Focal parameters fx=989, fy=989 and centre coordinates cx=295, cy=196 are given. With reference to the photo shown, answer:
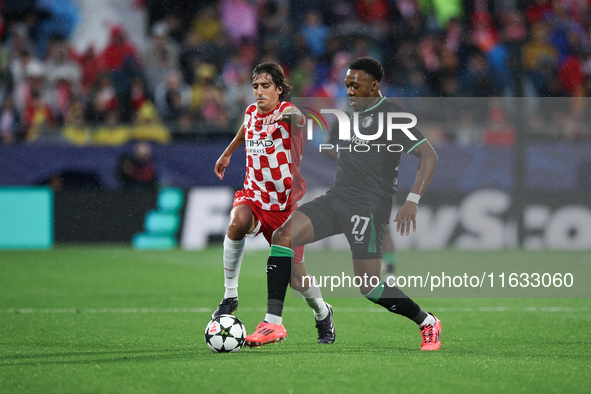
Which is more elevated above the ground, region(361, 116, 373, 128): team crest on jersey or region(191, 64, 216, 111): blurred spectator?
region(191, 64, 216, 111): blurred spectator

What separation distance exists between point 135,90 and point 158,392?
38.0ft

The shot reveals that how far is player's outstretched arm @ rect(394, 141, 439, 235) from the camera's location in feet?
20.2

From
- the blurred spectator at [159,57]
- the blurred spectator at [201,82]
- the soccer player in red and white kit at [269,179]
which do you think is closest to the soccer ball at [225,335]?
the soccer player in red and white kit at [269,179]

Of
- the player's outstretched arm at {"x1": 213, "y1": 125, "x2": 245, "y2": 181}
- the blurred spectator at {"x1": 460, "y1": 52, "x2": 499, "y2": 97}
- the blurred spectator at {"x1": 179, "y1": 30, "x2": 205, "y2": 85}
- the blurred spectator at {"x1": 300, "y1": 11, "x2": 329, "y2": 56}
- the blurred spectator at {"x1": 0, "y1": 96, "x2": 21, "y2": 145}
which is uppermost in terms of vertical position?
the blurred spectator at {"x1": 300, "y1": 11, "x2": 329, "y2": 56}

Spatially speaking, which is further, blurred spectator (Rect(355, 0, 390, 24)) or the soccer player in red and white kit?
blurred spectator (Rect(355, 0, 390, 24))

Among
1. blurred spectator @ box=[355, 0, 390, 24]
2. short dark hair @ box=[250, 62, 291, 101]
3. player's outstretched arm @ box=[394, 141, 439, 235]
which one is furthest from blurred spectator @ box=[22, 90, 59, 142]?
player's outstretched arm @ box=[394, 141, 439, 235]

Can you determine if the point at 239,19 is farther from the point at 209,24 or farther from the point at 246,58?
the point at 246,58

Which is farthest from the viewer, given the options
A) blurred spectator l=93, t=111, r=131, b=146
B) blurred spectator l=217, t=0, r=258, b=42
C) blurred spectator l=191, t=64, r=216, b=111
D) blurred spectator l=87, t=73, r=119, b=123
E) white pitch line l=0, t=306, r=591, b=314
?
blurred spectator l=217, t=0, r=258, b=42

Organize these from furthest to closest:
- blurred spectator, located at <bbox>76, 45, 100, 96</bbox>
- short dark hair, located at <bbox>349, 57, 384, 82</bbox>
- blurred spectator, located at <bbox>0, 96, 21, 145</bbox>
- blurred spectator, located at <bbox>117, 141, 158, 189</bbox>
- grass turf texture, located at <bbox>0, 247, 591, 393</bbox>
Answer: blurred spectator, located at <bbox>76, 45, 100, 96</bbox>
blurred spectator, located at <bbox>0, 96, 21, 145</bbox>
blurred spectator, located at <bbox>117, 141, 158, 189</bbox>
short dark hair, located at <bbox>349, 57, 384, 82</bbox>
grass turf texture, located at <bbox>0, 247, 591, 393</bbox>

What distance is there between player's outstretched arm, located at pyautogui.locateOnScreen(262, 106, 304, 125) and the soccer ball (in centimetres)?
143

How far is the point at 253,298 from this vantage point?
967cm

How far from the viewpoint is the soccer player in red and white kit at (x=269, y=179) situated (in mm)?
Answer: 6805

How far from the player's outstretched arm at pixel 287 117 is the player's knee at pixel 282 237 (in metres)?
0.80

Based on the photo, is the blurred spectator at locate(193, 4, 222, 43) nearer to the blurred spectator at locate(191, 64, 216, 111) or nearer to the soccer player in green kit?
the blurred spectator at locate(191, 64, 216, 111)
